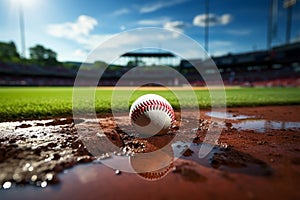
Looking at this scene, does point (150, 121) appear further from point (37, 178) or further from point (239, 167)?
point (37, 178)

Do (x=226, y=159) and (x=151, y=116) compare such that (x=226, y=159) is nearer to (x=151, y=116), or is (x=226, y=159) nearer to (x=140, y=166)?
(x=140, y=166)

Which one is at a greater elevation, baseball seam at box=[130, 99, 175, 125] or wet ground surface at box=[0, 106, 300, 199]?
baseball seam at box=[130, 99, 175, 125]

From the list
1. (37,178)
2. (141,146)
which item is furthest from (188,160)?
(37,178)

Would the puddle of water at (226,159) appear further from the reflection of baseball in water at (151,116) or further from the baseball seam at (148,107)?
the baseball seam at (148,107)

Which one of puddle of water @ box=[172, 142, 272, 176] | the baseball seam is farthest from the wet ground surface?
the baseball seam

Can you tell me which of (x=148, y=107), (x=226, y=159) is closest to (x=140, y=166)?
(x=226, y=159)

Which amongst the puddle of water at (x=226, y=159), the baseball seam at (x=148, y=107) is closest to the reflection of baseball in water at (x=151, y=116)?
the baseball seam at (x=148, y=107)

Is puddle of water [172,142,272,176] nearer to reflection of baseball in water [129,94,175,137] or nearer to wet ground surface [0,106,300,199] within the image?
wet ground surface [0,106,300,199]
